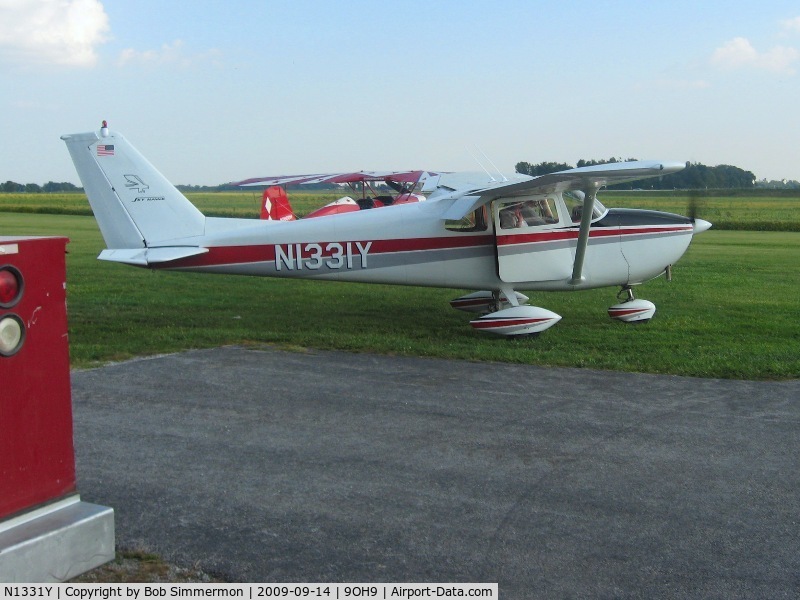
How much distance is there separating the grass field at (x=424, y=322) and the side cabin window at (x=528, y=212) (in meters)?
1.47

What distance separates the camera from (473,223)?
35.9 ft

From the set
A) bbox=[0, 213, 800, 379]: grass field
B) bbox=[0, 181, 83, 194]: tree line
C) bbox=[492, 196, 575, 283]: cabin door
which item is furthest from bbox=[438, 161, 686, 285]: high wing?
bbox=[0, 181, 83, 194]: tree line

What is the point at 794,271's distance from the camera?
19.4 metres

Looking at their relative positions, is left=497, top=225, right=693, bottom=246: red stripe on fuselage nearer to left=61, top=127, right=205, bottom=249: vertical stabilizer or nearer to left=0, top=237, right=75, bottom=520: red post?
left=61, top=127, right=205, bottom=249: vertical stabilizer

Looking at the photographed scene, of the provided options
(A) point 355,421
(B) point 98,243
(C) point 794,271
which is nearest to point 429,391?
(A) point 355,421

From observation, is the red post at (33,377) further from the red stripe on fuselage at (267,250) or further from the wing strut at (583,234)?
the wing strut at (583,234)

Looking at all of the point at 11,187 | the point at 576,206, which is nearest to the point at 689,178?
the point at 576,206

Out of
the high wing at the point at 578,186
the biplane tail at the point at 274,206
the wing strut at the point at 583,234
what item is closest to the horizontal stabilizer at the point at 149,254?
the high wing at the point at 578,186

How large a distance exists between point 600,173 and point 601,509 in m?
5.56

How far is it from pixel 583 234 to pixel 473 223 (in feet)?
4.66

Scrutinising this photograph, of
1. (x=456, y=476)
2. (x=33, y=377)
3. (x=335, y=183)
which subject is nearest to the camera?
(x=33, y=377)

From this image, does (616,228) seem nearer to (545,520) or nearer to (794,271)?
(545,520)

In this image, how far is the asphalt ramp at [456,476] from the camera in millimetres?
3910

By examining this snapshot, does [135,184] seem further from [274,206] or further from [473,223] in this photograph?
[274,206]
